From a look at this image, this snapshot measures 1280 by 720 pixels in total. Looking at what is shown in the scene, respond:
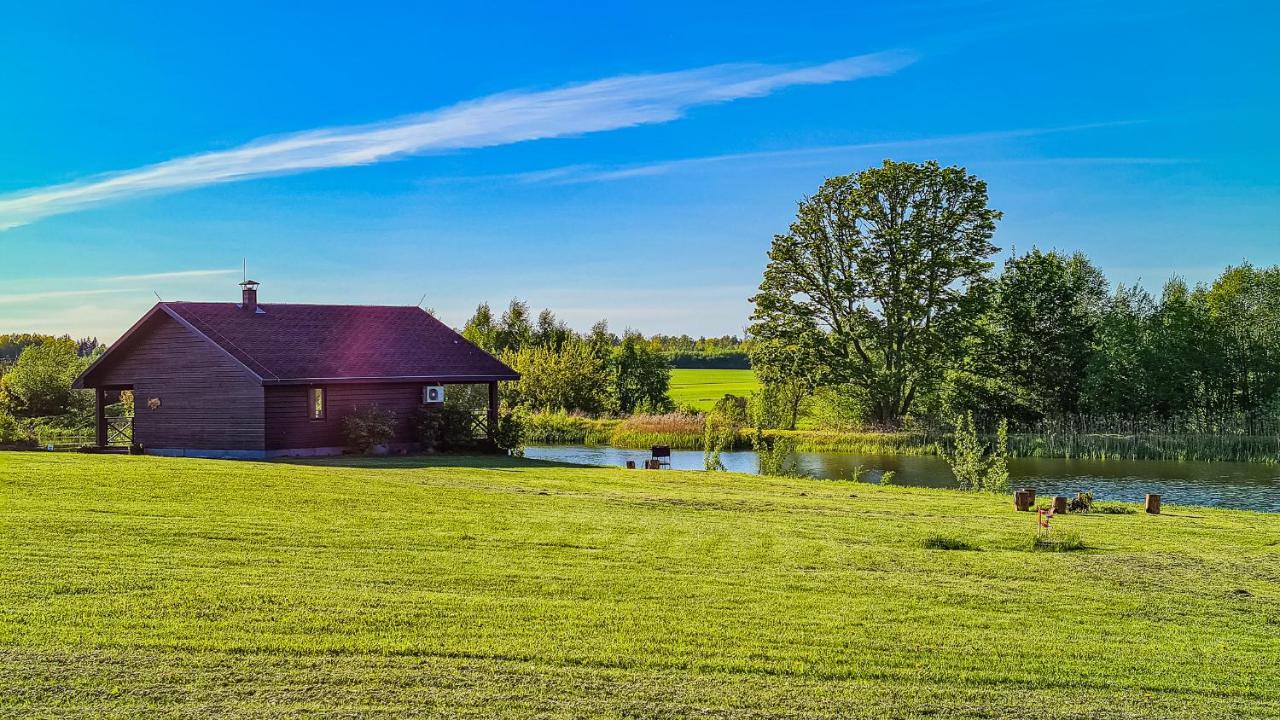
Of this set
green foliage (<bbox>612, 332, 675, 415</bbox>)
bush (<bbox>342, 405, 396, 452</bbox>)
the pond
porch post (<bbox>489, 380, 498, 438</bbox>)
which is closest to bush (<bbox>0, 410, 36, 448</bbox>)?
bush (<bbox>342, 405, 396, 452</bbox>)

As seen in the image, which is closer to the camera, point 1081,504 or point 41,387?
point 1081,504

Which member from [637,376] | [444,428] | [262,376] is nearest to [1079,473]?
[444,428]

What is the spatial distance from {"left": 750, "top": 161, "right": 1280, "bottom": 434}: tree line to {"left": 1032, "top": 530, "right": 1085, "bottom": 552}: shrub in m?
28.2

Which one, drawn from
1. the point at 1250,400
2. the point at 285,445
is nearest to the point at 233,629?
the point at 285,445

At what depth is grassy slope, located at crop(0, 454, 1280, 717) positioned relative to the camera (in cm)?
673

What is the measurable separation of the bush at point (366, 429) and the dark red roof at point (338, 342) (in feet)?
3.48

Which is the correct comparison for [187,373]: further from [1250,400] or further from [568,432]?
[1250,400]

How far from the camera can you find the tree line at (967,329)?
131ft

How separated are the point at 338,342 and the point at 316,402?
2478mm

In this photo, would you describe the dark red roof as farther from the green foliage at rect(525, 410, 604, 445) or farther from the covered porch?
the green foliage at rect(525, 410, 604, 445)

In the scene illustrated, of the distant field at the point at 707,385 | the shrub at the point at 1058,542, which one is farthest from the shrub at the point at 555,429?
the shrub at the point at 1058,542

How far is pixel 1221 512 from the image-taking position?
17.9 metres

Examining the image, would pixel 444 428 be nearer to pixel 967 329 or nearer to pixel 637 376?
pixel 967 329

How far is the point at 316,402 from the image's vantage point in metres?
27.5
